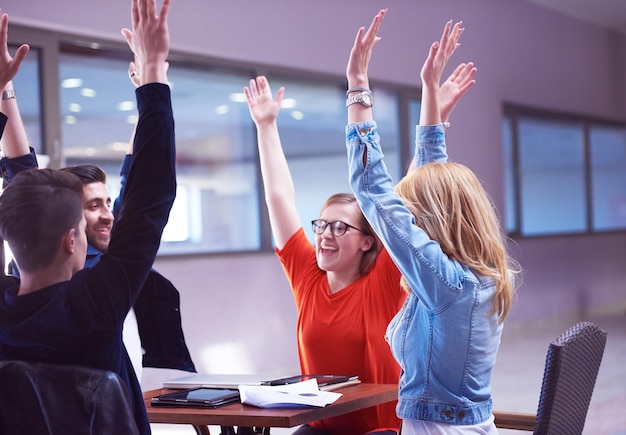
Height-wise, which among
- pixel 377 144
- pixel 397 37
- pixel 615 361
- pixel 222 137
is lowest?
pixel 615 361

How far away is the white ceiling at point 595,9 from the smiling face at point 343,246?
8080 mm

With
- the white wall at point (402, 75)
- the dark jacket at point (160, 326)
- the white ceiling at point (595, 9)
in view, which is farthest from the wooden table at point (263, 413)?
the white ceiling at point (595, 9)

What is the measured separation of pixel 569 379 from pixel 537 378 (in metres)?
4.86

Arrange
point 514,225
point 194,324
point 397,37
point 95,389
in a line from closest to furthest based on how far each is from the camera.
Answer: point 95,389
point 194,324
point 397,37
point 514,225

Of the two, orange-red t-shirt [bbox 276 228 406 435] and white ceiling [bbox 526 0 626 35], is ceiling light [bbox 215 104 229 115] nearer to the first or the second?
orange-red t-shirt [bbox 276 228 406 435]

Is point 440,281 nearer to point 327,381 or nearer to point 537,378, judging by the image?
point 327,381

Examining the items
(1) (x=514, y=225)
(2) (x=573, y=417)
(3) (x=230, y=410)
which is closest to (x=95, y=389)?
(3) (x=230, y=410)

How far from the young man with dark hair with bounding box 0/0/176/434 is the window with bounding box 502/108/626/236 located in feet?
27.9

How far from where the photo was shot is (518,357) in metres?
7.61

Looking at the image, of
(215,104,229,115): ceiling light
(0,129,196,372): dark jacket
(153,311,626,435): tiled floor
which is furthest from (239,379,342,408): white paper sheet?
(215,104,229,115): ceiling light

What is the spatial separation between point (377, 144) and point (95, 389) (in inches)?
32.6

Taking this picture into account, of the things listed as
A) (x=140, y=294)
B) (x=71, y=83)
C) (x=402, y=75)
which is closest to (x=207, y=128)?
(x=71, y=83)

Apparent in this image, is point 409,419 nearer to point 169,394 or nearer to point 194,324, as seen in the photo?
point 169,394

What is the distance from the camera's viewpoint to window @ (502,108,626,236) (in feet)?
32.6
